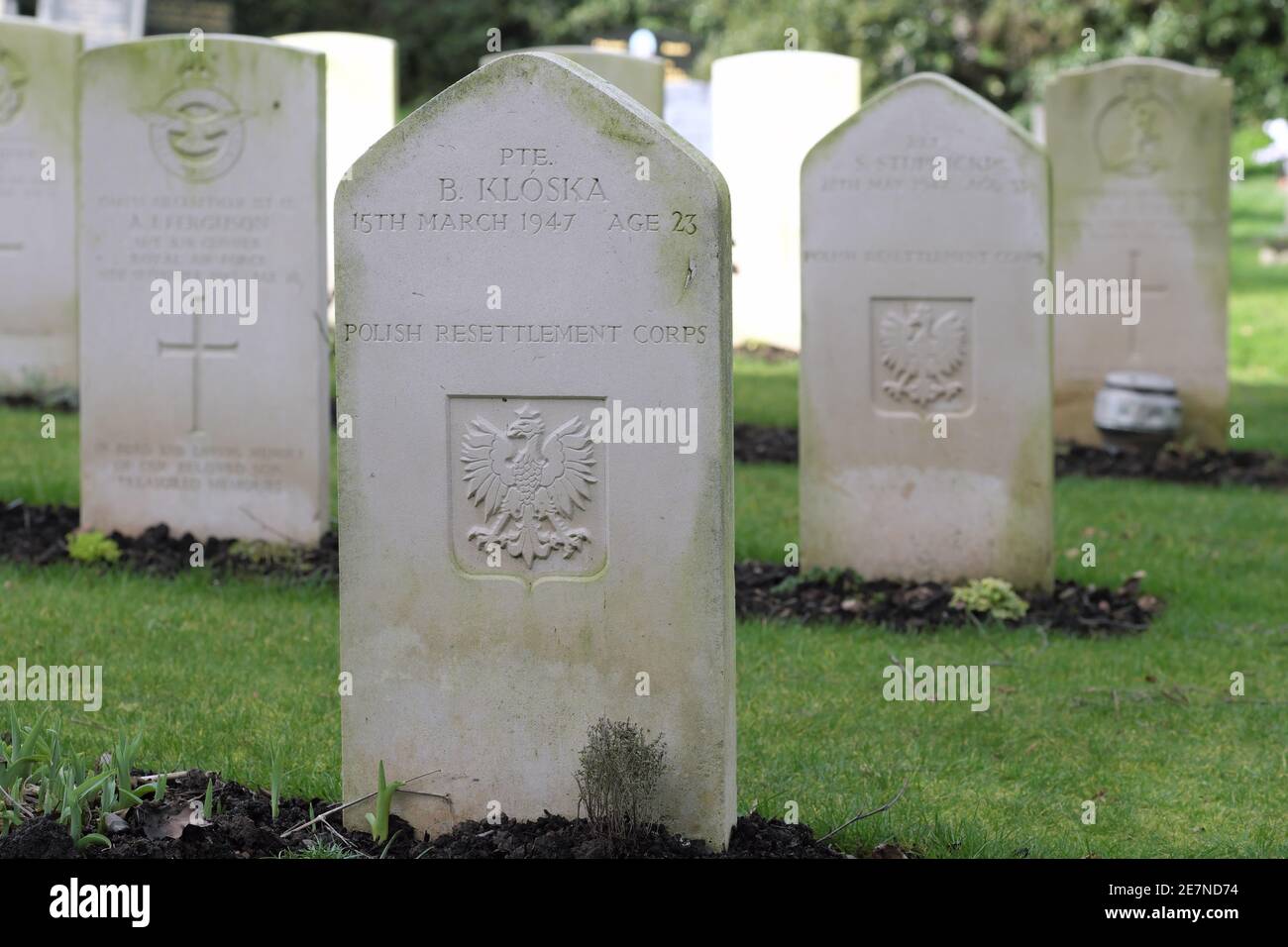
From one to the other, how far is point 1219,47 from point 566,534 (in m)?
22.9

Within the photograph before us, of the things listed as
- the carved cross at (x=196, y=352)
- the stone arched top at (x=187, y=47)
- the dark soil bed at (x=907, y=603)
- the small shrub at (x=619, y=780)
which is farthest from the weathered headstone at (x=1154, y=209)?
the small shrub at (x=619, y=780)

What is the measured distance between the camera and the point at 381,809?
4.31 metres

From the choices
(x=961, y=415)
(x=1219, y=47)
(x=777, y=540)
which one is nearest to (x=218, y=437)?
(x=777, y=540)

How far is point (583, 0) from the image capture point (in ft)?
98.2

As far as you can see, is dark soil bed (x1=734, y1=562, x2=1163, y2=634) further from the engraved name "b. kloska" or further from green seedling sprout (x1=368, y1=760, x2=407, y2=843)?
the engraved name "b. kloska"

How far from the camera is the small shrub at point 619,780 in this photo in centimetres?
410

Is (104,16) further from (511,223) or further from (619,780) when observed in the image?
(619,780)

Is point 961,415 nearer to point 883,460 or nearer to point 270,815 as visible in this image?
point 883,460

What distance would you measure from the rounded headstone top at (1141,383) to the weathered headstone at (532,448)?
23.6ft

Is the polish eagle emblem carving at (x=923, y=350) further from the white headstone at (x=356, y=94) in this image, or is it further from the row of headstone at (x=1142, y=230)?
the white headstone at (x=356, y=94)

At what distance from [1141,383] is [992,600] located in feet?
13.8

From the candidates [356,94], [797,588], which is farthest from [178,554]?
[356,94]

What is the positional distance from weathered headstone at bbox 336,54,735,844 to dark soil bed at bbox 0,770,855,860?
85mm

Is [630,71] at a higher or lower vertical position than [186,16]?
lower
